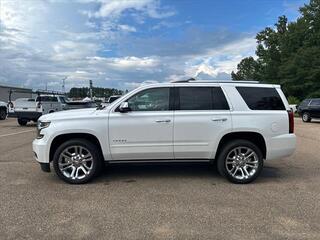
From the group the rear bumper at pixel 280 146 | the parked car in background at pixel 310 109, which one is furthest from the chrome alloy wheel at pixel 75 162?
the parked car in background at pixel 310 109

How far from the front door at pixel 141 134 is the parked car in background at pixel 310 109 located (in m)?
20.6

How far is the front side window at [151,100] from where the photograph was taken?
754cm

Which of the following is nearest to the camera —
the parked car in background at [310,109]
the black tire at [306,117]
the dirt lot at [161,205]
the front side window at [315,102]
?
the dirt lot at [161,205]

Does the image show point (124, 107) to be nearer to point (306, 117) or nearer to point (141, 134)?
point (141, 134)

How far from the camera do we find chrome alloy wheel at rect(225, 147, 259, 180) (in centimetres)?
752

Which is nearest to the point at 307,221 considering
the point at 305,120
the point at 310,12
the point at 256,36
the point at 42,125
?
the point at 42,125

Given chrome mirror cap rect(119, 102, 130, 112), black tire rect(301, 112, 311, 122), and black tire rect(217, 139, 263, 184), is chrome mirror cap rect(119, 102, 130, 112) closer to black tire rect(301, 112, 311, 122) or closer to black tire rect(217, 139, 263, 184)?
black tire rect(217, 139, 263, 184)

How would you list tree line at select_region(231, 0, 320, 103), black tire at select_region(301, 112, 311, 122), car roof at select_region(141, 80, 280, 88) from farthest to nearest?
tree line at select_region(231, 0, 320, 103), black tire at select_region(301, 112, 311, 122), car roof at select_region(141, 80, 280, 88)

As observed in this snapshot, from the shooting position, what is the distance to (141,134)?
291 inches

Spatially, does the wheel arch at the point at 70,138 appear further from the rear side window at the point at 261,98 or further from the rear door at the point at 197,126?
the rear side window at the point at 261,98

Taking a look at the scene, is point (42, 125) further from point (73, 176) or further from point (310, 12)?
point (310, 12)

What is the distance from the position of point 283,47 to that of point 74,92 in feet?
215

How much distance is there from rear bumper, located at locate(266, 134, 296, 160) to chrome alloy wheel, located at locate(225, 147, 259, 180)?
0.32m

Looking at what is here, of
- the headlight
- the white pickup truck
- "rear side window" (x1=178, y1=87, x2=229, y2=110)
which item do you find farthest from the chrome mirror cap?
the white pickup truck
